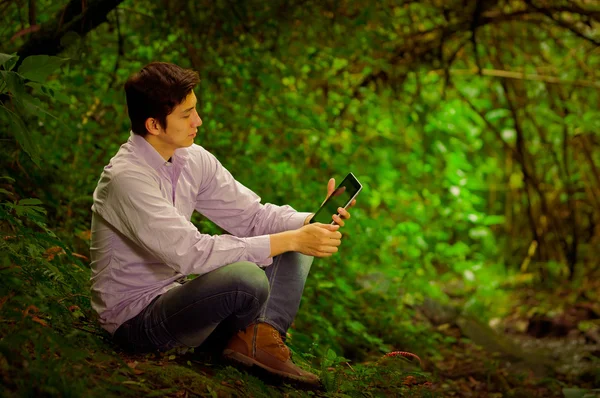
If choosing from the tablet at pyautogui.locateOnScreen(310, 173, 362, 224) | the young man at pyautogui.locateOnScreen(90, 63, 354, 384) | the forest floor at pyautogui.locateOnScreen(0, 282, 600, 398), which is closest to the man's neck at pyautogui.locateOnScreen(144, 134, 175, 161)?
the young man at pyautogui.locateOnScreen(90, 63, 354, 384)

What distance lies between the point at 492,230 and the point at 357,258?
3.66 metres

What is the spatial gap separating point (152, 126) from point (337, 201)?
824 mm

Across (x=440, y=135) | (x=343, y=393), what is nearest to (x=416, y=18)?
(x=440, y=135)

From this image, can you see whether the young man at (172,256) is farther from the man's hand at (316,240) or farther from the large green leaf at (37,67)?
the large green leaf at (37,67)

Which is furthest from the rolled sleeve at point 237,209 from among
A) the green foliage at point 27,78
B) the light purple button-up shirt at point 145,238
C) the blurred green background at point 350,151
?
the green foliage at point 27,78

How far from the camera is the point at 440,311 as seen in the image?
6.48 meters

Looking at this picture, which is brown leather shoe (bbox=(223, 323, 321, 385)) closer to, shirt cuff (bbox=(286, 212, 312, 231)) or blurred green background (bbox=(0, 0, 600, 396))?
blurred green background (bbox=(0, 0, 600, 396))

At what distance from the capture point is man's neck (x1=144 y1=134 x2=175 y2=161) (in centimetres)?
287

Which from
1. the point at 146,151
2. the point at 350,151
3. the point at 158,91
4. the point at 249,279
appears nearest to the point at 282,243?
the point at 249,279

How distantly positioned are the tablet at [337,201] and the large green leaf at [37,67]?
118 cm

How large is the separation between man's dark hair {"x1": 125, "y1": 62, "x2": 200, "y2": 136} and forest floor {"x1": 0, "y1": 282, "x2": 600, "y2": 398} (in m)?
0.88

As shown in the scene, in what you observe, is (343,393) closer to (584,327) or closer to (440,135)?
(584,327)

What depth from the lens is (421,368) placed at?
15.4 ft

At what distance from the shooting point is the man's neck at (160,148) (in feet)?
9.43
